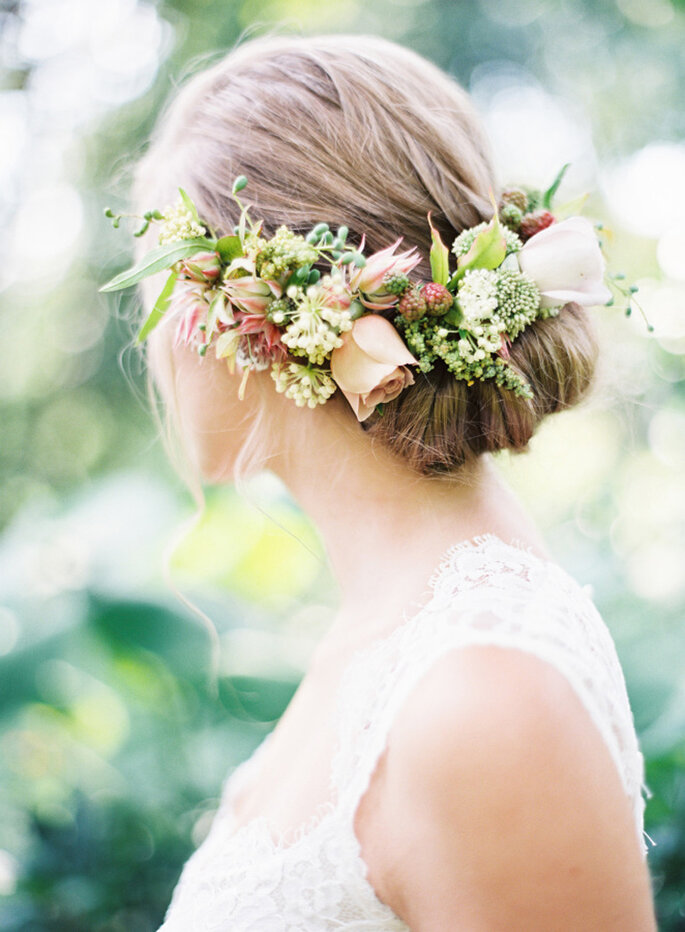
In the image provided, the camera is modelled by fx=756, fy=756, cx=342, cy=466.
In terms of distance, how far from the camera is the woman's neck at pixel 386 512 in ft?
3.99

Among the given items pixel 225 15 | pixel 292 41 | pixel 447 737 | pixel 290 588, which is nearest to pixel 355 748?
pixel 447 737

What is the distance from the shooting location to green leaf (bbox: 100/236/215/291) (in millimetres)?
1080

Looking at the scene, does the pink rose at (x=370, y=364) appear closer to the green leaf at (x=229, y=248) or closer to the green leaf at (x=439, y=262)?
the green leaf at (x=439, y=262)

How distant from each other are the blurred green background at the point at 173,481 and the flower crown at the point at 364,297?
267mm

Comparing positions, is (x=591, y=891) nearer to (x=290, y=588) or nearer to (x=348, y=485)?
(x=348, y=485)

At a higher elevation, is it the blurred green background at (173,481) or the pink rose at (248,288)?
the pink rose at (248,288)

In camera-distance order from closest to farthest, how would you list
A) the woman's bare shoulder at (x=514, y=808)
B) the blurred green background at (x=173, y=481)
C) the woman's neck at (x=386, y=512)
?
the woman's bare shoulder at (x=514, y=808) → the woman's neck at (x=386, y=512) → the blurred green background at (x=173, y=481)

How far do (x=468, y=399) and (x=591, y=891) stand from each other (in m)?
0.66

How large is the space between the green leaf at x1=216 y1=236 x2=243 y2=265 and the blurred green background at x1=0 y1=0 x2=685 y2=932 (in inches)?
18.1

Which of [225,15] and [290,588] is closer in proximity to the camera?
[290,588]

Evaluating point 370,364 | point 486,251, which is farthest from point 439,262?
point 370,364

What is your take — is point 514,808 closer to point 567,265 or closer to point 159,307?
point 567,265

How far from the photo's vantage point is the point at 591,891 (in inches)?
33.6

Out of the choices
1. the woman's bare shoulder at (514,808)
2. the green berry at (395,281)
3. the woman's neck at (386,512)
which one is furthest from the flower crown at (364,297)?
the woman's bare shoulder at (514,808)
